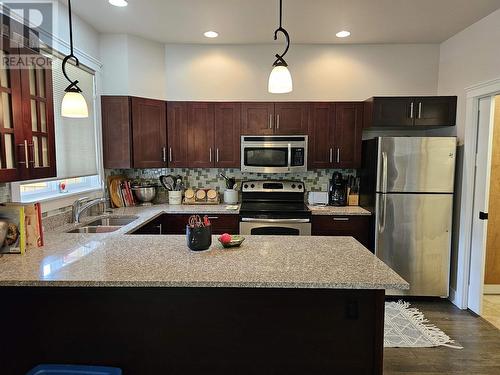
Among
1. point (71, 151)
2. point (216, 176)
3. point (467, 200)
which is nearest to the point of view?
point (71, 151)

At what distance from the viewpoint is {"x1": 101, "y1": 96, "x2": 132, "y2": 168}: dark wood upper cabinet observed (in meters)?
3.50

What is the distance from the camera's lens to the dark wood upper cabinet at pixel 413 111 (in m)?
3.46

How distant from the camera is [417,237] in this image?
3379mm

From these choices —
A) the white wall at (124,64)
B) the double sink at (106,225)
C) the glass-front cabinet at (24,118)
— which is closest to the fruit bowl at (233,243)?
the glass-front cabinet at (24,118)

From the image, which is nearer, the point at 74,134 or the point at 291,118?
the point at 74,134

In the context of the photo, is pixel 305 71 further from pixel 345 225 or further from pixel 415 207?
pixel 415 207

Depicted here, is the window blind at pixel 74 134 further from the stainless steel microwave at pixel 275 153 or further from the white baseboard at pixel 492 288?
the white baseboard at pixel 492 288

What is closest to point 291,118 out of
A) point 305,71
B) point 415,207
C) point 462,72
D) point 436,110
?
point 305,71

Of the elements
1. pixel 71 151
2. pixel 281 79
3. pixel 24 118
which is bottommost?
pixel 71 151

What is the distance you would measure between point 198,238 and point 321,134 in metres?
2.39

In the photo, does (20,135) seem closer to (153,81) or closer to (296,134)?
(153,81)

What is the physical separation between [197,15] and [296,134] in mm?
1606

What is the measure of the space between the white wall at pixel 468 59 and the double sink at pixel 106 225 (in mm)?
3485

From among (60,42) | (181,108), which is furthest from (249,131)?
(60,42)
